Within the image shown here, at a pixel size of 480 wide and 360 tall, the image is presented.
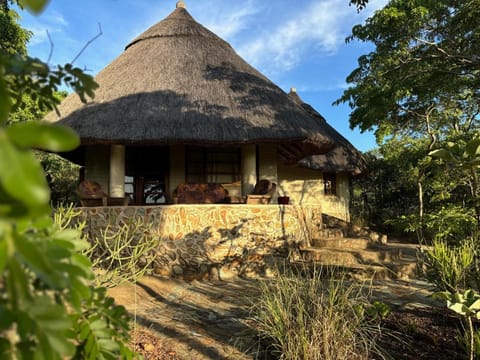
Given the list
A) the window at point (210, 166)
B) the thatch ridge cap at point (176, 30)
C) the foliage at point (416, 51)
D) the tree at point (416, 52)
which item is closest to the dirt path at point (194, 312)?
the window at point (210, 166)

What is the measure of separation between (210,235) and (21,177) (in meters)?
5.69

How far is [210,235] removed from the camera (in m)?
6.02

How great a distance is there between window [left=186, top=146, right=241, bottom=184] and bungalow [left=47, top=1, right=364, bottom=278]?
24 mm

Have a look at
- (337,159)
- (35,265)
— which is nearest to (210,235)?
(35,265)

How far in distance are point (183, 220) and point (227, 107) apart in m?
2.42

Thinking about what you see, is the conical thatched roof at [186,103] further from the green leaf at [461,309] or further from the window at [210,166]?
the green leaf at [461,309]

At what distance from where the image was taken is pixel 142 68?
798 centimetres

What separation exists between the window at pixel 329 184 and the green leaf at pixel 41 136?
1241 centimetres

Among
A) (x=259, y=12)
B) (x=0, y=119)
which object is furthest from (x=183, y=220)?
(x=259, y=12)

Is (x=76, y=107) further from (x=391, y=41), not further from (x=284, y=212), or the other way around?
(x=391, y=41)

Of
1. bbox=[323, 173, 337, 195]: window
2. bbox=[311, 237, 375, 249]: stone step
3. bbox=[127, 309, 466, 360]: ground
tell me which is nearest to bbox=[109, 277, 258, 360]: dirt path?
bbox=[127, 309, 466, 360]: ground

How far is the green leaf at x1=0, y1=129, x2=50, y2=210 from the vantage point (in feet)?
1.32

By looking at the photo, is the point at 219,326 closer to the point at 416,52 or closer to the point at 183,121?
the point at 183,121

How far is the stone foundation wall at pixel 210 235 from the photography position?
5.92m
